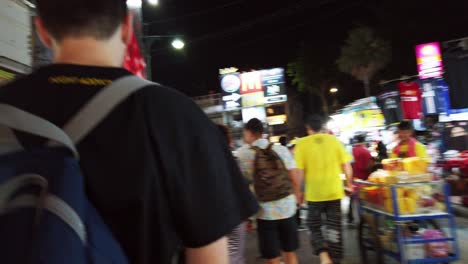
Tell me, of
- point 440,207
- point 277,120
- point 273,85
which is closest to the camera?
point 440,207

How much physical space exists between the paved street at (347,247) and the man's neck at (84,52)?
577cm

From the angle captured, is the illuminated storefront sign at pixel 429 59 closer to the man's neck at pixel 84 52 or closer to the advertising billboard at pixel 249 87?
the advertising billboard at pixel 249 87

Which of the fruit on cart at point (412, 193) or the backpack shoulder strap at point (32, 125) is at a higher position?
the backpack shoulder strap at point (32, 125)

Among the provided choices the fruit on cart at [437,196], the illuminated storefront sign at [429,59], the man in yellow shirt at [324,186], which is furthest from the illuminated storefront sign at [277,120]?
the fruit on cart at [437,196]

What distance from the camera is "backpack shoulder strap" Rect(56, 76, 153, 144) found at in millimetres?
941

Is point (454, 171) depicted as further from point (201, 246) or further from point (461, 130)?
point (201, 246)

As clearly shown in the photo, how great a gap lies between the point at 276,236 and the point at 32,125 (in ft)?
14.5

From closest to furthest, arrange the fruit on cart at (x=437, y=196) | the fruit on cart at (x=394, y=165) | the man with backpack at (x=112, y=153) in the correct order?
the man with backpack at (x=112, y=153)
the fruit on cart at (x=437, y=196)
the fruit on cart at (x=394, y=165)

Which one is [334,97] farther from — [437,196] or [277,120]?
[437,196]

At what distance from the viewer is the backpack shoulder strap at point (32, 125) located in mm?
876

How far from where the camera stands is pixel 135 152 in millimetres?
952

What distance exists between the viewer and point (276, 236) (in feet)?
16.3

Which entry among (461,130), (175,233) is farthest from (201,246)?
(461,130)

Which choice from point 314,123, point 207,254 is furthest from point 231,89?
point 207,254
